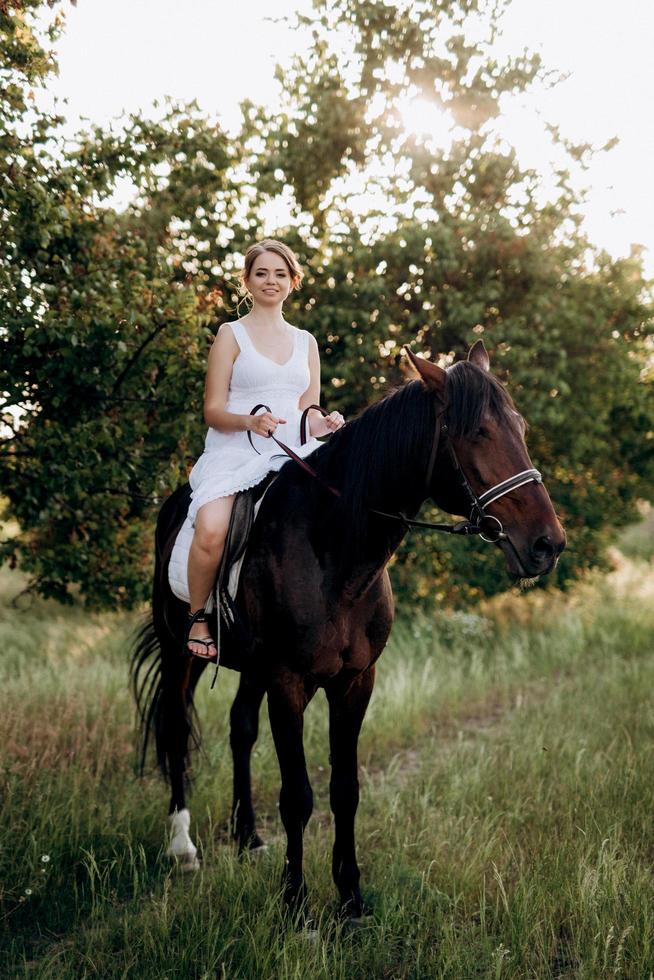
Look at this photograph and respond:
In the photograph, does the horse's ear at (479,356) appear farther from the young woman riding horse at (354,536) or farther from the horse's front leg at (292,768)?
the horse's front leg at (292,768)

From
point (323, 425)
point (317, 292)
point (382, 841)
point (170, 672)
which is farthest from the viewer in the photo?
point (317, 292)

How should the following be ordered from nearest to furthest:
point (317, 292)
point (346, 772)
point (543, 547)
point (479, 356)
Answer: point (543, 547), point (479, 356), point (346, 772), point (317, 292)

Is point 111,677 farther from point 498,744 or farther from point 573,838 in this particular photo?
point 573,838

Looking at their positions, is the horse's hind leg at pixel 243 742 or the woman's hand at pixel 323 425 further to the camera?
the horse's hind leg at pixel 243 742

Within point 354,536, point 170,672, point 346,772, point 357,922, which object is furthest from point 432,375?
point 170,672

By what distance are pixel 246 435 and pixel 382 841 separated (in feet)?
7.84

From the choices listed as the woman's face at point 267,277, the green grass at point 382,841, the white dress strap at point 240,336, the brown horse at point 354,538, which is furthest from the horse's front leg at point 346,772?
the woman's face at point 267,277

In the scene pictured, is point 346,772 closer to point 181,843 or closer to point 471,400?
point 181,843

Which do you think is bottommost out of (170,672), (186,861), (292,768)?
(186,861)

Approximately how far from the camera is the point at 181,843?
457 centimetres

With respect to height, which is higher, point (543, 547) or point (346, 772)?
point (543, 547)

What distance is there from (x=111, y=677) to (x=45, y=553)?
230 centimetres

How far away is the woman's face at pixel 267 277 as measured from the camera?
4.04m

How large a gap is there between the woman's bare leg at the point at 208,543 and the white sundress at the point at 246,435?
6 cm
